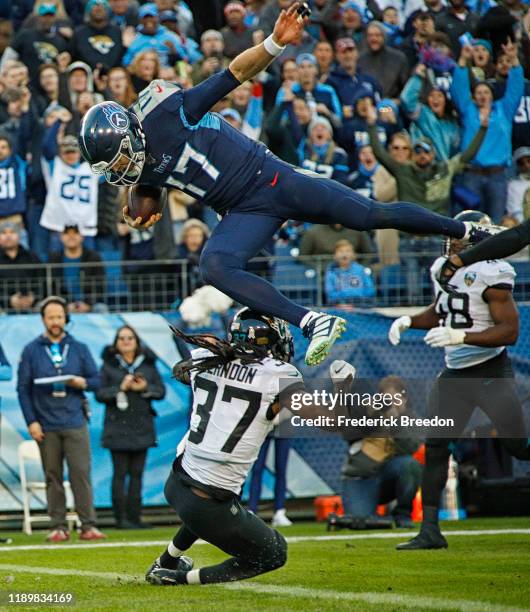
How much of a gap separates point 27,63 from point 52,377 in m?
5.53

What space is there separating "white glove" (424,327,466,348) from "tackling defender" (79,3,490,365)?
3.77 ft

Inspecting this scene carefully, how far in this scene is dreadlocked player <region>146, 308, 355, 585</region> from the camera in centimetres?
661

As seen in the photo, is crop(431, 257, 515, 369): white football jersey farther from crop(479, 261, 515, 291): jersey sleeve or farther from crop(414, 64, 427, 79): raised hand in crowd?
crop(414, 64, 427, 79): raised hand in crowd

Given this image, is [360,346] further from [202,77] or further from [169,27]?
[169,27]

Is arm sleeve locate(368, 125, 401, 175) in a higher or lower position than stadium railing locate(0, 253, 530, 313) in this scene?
higher

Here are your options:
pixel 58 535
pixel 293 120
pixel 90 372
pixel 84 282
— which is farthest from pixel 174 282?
pixel 58 535

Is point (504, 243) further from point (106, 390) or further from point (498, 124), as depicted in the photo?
point (498, 124)

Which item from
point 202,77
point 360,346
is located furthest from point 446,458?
point 202,77

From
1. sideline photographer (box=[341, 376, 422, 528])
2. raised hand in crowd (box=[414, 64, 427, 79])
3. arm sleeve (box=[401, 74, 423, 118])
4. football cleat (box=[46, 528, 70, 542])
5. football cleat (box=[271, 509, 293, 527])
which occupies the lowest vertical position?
football cleat (box=[271, 509, 293, 527])

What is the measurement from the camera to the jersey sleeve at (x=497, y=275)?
29.6 feet

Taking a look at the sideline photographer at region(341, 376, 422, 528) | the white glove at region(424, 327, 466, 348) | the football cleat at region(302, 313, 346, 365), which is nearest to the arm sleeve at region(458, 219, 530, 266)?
the white glove at region(424, 327, 466, 348)

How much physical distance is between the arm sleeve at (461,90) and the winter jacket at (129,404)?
4708 mm

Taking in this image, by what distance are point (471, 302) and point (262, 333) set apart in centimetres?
281

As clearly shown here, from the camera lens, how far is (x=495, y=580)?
22.6 feet
